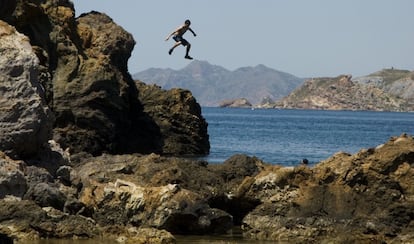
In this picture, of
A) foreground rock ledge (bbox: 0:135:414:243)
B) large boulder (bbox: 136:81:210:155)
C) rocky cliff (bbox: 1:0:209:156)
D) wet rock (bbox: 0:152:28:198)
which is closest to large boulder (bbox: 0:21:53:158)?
foreground rock ledge (bbox: 0:135:414:243)

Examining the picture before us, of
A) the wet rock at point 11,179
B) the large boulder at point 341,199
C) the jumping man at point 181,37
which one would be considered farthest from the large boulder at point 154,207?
the jumping man at point 181,37

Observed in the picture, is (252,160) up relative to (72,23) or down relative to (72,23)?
down

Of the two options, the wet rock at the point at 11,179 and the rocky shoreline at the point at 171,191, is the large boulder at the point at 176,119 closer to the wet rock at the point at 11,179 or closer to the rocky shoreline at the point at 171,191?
A: the rocky shoreline at the point at 171,191

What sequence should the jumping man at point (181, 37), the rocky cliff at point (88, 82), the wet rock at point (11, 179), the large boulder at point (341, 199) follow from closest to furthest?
the wet rock at point (11, 179) < the large boulder at point (341, 199) < the jumping man at point (181, 37) < the rocky cliff at point (88, 82)

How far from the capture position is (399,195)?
24.4m

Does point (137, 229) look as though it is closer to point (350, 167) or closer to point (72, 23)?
point (350, 167)

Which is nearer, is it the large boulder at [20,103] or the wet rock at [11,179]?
the wet rock at [11,179]

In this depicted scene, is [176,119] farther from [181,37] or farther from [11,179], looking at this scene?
[11,179]

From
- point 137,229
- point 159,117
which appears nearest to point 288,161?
point 159,117

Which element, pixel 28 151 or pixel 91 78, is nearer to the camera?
pixel 28 151

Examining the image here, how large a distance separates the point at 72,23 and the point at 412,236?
29.6m

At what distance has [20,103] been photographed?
25.4m

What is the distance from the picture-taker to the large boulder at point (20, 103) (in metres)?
25.2

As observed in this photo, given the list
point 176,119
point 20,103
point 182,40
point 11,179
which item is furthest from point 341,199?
point 176,119
